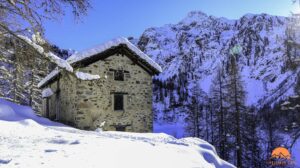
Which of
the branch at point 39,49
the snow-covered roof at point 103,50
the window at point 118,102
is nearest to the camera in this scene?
the branch at point 39,49

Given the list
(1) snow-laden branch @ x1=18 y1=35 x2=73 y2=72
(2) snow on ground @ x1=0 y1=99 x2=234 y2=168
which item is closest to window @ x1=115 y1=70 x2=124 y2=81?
(2) snow on ground @ x1=0 y1=99 x2=234 y2=168

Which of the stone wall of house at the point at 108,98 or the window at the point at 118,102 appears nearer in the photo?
the stone wall of house at the point at 108,98

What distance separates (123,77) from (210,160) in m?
11.0

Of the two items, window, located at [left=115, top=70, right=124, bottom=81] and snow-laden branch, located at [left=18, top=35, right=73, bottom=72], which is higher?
window, located at [left=115, top=70, right=124, bottom=81]

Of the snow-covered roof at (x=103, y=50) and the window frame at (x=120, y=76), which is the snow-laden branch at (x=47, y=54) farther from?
the window frame at (x=120, y=76)

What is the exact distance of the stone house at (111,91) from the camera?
16906mm

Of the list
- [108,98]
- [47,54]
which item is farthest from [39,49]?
[108,98]

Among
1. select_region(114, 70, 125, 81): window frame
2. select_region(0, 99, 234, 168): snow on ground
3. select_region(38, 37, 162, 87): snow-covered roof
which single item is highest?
select_region(38, 37, 162, 87): snow-covered roof

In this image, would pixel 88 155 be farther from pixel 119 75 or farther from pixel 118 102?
pixel 119 75

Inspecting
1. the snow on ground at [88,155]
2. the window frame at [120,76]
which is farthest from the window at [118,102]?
the snow on ground at [88,155]

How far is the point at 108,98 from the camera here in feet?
58.6

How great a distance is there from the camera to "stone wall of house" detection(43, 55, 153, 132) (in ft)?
55.4

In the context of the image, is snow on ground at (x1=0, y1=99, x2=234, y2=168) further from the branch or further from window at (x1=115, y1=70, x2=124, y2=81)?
window at (x1=115, y1=70, x2=124, y2=81)

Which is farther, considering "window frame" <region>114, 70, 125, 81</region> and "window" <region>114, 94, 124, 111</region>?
"window frame" <region>114, 70, 125, 81</region>
